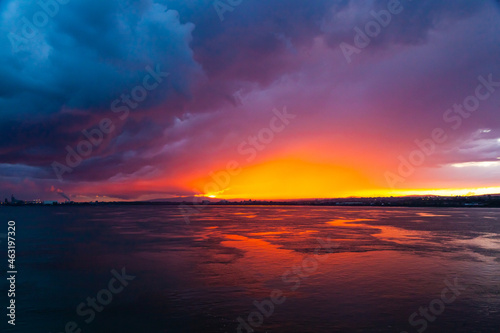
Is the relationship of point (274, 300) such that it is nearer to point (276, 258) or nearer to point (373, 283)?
point (373, 283)

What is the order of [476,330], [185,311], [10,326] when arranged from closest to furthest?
1. [476,330]
2. [10,326]
3. [185,311]

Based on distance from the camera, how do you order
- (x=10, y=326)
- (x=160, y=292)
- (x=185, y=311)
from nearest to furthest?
(x=10, y=326), (x=185, y=311), (x=160, y=292)

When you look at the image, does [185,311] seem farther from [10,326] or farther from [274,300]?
[10,326]

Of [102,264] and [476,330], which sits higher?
[102,264]

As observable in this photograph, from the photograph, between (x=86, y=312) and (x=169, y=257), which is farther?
(x=169, y=257)

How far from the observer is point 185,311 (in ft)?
48.9

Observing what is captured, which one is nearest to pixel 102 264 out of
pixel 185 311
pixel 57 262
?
pixel 57 262

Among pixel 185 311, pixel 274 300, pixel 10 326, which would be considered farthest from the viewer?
pixel 274 300

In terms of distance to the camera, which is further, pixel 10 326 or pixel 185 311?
pixel 185 311

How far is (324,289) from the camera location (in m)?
18.1

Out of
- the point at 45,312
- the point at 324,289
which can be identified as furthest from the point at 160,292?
the point at 324,289

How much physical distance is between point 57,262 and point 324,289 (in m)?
21.2

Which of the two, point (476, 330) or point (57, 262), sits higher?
point (57, 262)

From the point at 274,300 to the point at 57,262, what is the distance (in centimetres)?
1962
